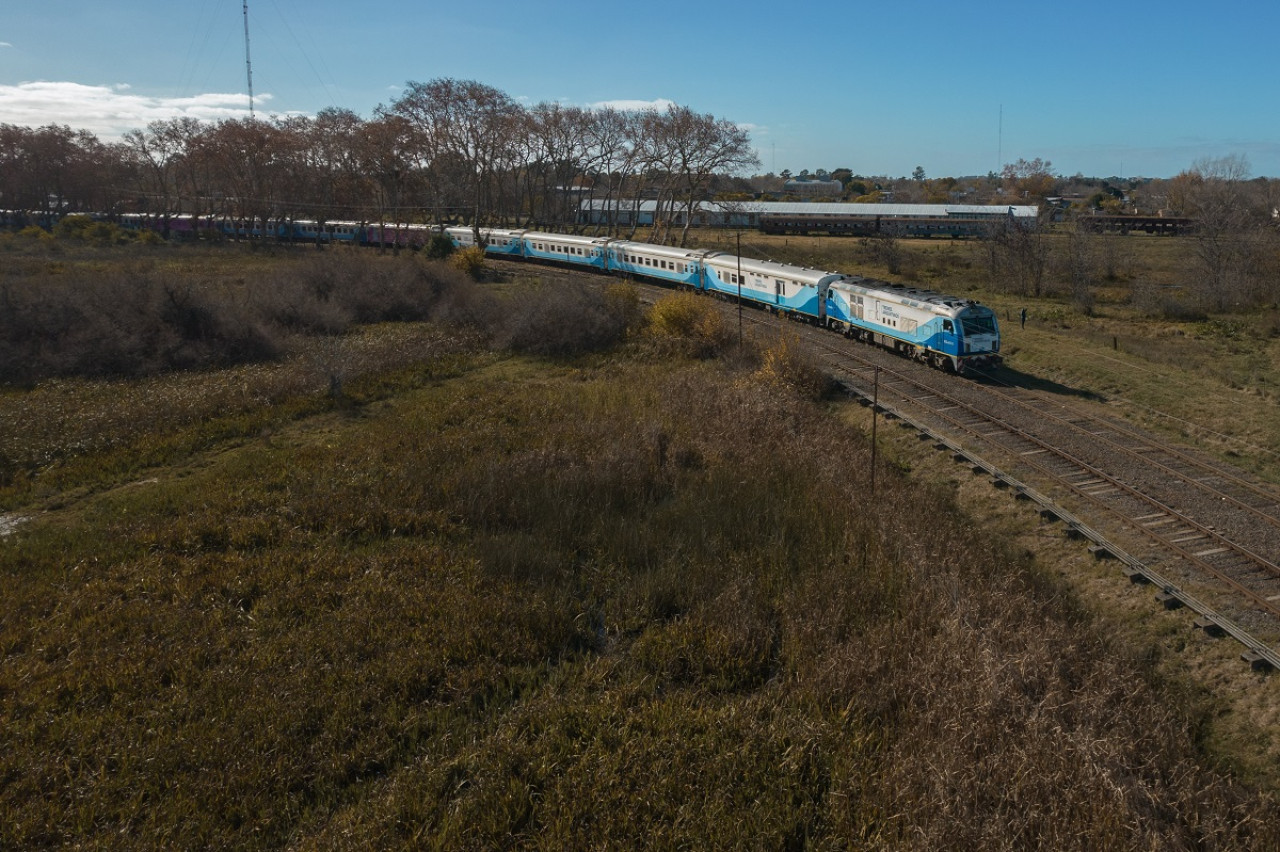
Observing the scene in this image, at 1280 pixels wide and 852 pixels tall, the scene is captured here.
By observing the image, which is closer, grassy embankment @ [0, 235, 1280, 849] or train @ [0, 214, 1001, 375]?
grassy embankment @ [0, 235, 1280, 849]

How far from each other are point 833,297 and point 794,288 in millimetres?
2540

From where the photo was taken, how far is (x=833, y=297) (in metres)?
30.4

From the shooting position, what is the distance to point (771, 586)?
12508 mm

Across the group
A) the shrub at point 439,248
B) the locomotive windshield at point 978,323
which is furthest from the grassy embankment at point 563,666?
the shrub at point 439,248

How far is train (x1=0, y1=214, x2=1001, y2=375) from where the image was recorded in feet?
80.4

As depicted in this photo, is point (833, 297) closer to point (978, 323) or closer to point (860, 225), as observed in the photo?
point (978, 323)

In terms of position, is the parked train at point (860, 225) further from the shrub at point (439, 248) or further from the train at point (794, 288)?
the shrub at point (439, 248)

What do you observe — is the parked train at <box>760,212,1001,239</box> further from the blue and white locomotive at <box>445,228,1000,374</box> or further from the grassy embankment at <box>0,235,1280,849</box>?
the grassy embankment at <box>0,235,1280,849</box>

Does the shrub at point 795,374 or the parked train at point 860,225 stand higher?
the parked train at point 860,225

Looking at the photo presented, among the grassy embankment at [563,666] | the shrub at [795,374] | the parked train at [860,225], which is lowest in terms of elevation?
the grassy embankment at [563,666]

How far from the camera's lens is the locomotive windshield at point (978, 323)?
24062 millimetres

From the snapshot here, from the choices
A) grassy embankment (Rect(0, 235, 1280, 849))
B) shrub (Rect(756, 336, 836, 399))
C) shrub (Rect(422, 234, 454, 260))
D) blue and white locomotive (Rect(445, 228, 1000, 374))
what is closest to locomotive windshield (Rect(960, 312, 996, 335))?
blue and white locomotive (Rect(445, 228, 1000, 374))

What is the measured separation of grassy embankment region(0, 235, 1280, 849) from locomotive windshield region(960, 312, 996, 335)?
8099 mm

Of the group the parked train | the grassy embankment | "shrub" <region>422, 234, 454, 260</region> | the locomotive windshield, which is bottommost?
the grassy embankment
